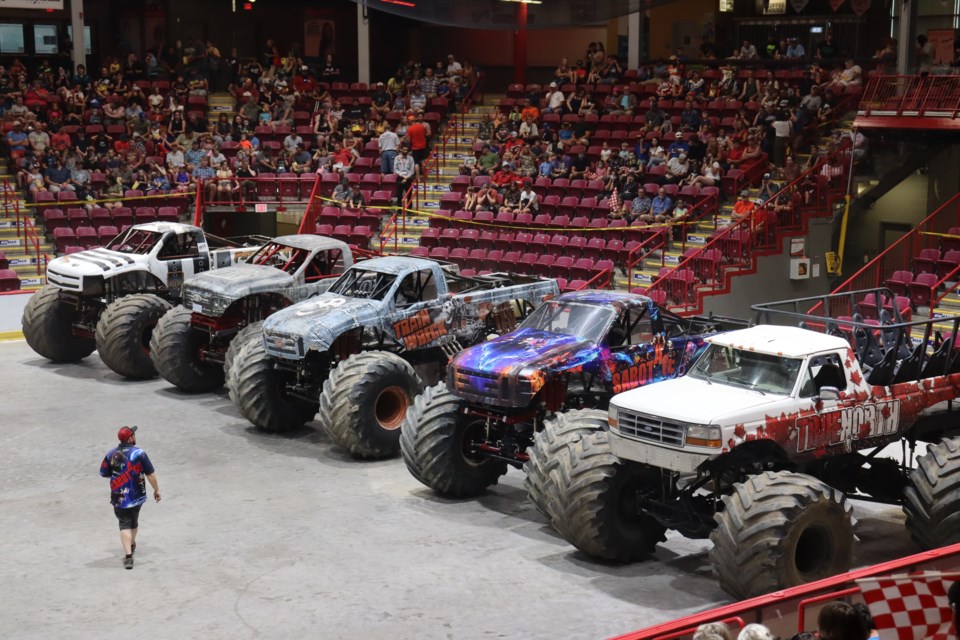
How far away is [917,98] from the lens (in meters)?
23.7

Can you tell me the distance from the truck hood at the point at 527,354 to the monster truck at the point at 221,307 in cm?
542

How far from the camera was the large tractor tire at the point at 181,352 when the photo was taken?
1889 centimetres

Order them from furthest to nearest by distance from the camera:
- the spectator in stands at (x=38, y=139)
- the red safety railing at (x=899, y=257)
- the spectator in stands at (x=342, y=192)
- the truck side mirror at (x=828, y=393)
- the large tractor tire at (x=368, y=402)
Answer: the spectator in stands at (x=38, y=139)
the spectator in stands at (x=342, y=192)
the red safety railing at (x=899, y=257)
the large tractor tire at (x=368, y=402)
the truck side mirror at (x=828, y=393)

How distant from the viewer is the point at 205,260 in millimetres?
21578

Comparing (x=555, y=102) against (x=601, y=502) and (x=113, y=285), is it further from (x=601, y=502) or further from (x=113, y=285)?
(x=601, y=502)

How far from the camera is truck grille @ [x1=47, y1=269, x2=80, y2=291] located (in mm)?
20359

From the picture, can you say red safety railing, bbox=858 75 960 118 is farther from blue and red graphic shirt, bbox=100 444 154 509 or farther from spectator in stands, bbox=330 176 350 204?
blue and red graphic shirt, bbox=100 444 154 509

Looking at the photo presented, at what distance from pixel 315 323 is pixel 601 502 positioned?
566 cm

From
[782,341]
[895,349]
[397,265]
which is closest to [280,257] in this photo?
[397,265]

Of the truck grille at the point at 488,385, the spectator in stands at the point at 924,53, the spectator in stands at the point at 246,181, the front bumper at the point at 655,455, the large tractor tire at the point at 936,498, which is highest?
the spectator in stands at the point at 924,53

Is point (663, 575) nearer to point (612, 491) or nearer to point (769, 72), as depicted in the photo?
point (612, 491)

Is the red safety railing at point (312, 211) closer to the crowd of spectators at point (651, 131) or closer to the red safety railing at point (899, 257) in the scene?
the crowd of spectators at point (651, 131)

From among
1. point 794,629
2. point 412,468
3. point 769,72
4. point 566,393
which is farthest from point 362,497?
point 769,72

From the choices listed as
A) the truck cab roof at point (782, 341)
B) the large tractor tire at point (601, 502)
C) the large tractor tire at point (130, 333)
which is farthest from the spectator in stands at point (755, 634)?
the large tractor tire at point (130, 333)
